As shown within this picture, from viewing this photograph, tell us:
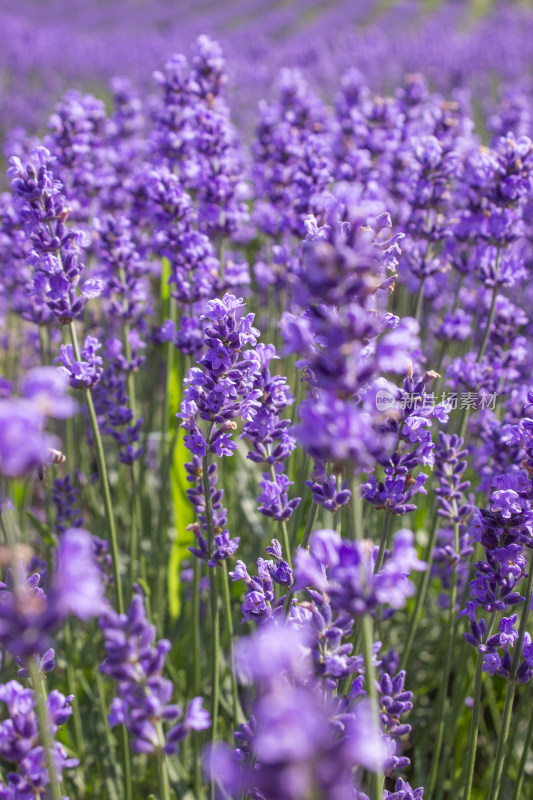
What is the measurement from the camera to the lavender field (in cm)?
104

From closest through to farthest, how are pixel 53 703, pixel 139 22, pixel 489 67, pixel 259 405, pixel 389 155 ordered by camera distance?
pixel 53 703, pixel 259 405, pixel 389 155, pixel 489 67, pixel 139 22

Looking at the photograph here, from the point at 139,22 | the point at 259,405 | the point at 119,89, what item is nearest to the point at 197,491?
the point at 259,405

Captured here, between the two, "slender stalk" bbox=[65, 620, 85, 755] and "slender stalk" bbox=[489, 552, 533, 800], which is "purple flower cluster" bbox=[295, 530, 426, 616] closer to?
"slender stalk" bbox=[489, 552, 533, 800]

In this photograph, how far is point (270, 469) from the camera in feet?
6.42

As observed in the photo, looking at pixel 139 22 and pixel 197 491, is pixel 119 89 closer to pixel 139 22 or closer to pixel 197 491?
pixel 197 491

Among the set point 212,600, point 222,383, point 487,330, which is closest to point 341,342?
point 222,383

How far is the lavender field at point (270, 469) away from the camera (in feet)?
3.42

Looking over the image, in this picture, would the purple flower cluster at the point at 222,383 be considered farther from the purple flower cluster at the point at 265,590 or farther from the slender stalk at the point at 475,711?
the slender stalk at the point at 475,711

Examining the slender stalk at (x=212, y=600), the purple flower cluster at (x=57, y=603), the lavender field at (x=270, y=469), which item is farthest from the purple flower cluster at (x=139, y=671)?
the slender stalk at (x=212, y=600)

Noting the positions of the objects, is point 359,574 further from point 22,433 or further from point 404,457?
point 404,457

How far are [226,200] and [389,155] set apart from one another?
4.20 ft

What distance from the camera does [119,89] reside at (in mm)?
4164

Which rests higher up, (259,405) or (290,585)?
(259,405)

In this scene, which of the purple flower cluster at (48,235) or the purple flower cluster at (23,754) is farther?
the purple flower cluster at (48,235)
